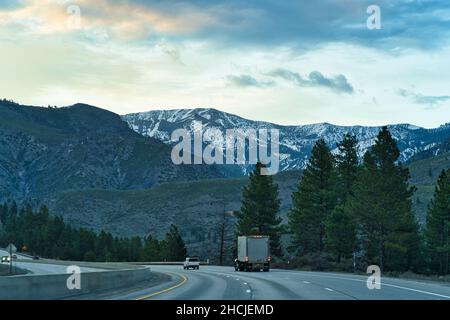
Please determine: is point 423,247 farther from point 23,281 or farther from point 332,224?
point 23,281

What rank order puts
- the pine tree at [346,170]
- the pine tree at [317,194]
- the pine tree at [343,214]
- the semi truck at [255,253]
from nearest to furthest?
the semi truck at [255,253], the pine tree at [343,214], the pine tree at [346,170], the pine tree at [317,194]

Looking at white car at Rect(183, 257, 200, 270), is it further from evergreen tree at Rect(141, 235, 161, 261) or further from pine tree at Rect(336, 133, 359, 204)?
evergreen tree at Rect(141, 235, 161, 261)

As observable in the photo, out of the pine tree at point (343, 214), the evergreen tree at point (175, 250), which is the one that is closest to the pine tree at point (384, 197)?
the pine tree at point (343, 214)

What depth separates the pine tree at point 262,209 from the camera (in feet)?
332

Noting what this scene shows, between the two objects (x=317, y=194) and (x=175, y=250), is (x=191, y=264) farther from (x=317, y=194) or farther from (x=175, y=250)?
(x=175, y=250)

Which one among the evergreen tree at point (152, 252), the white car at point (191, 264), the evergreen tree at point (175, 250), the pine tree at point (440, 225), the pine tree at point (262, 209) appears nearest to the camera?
the white car at point (191, 264)

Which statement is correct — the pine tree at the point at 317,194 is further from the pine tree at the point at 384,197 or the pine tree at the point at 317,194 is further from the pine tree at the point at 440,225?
the pine tree at the point at 440,225

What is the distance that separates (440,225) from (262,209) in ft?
83.5

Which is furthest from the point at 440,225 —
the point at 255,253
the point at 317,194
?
the point at 255,253

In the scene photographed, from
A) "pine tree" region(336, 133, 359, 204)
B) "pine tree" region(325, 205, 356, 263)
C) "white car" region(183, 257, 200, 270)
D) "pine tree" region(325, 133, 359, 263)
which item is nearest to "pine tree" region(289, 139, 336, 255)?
"pine tree" region(336, 133, 359, 204)

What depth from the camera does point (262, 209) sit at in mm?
101375

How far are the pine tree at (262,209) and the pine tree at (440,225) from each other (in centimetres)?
2192

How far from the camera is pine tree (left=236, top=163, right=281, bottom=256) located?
101188 millimetres

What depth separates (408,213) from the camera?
7444 cm
